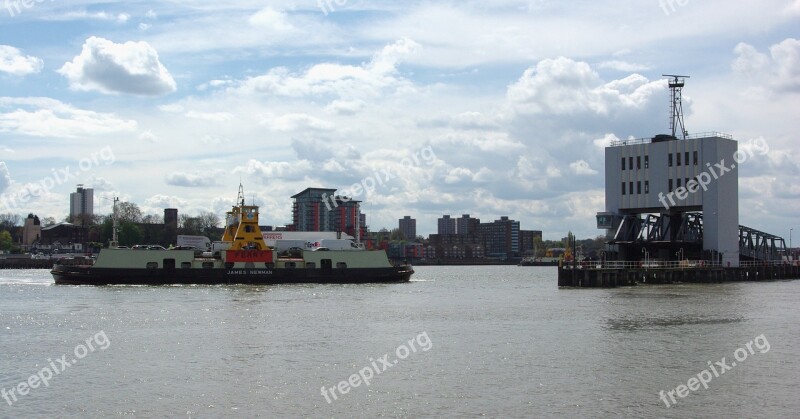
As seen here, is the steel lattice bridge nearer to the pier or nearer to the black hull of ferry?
the pier

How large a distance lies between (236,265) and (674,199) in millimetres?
39165

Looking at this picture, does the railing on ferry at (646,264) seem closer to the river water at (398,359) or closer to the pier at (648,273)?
the pier at (648,273)

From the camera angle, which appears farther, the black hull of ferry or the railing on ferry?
the railing on ferry

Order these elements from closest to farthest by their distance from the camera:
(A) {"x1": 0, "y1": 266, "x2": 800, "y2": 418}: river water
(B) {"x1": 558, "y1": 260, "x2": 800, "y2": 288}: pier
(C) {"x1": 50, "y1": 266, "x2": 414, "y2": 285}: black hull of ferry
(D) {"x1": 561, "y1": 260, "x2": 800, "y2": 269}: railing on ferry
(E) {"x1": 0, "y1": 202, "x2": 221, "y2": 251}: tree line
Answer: (A) {"x1": 0, "y1": 266, "x2": 800, "y2": 418}: river water
(B) {"x1": 558, "y1": 260, "x2": 800, "y2": 288}: pier
(C) {"x1": 50, "y1": 266, "x2": 414, "y2": 285}: black hull of ferry
(D) {"x1": 561, "y1": 260, "x2": 800, "y2": 269}: railing on ferry
(E) {"x1": 0, "y1": 202, "x2": 221, "y2": 251}: tree line

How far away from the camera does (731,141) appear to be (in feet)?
242

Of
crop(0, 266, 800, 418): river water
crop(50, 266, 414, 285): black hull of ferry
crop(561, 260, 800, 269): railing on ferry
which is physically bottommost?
crop(0, 266, 800, 418): river water

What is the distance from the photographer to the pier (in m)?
65.1

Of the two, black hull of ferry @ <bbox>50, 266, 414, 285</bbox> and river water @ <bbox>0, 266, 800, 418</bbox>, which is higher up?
black hull of ferry @ <bbox>50, 266, 414, 285</bbox>

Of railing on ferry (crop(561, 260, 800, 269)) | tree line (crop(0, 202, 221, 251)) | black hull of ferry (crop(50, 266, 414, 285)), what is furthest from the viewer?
tree line (crop(0, 202, 221, 251))

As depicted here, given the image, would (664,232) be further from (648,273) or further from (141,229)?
(141,229)

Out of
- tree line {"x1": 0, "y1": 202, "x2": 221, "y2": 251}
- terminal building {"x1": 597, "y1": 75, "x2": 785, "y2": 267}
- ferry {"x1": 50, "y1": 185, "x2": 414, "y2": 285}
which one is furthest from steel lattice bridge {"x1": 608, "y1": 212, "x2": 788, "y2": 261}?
tree line {"x1": 0, "y1": 202, "x2": 221, "y2": 251}

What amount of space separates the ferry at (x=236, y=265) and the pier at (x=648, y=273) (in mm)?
16071

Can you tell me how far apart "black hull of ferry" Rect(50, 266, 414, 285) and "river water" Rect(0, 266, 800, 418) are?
17.8 metres

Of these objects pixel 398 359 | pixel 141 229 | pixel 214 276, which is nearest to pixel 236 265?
pixel 214 276
